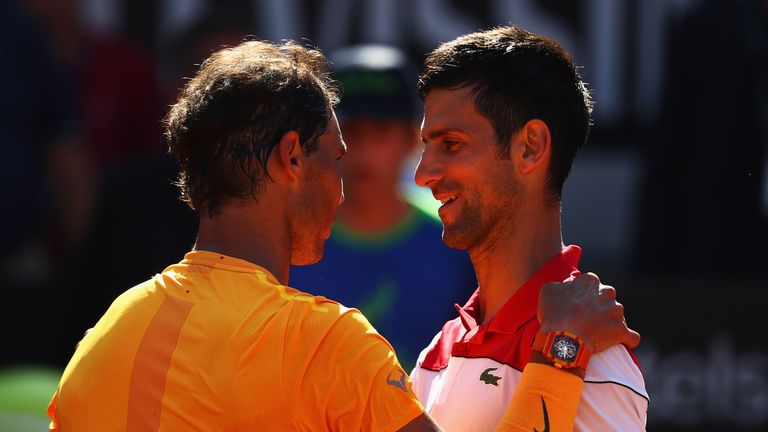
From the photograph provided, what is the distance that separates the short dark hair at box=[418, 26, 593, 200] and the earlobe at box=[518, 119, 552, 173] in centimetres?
2

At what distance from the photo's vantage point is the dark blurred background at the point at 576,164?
5.37 meters

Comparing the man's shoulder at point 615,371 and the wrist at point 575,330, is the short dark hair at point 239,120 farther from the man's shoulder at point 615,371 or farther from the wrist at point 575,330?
the man's shoulder at point 615,371

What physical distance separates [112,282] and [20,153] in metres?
1.21

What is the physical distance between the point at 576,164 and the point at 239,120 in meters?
4.85

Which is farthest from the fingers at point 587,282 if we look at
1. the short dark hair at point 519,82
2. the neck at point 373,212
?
the neck at point 373,212

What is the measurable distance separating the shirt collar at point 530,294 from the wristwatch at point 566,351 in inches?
7.7

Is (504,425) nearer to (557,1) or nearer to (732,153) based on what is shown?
(732,153)

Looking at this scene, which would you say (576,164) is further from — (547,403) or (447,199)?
(547,403)

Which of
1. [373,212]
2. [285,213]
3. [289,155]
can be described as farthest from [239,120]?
[373,212]

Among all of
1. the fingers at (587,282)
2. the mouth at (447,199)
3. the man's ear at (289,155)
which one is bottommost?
the fingers at (587,282)

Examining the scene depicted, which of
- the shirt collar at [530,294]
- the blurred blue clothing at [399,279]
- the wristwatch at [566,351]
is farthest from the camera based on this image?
the blurred blue clothing at [399,279]

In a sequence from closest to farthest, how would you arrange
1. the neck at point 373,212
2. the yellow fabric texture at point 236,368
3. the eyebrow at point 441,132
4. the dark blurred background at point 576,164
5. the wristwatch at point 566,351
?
1. the yellow fabric texture at point 236,368
2. the wristwatch at point 566,351
3. the eyebrow at point 441,132
4. the neck at point 373,212
5. the dark blurred background at point 576,164

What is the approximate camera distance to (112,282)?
5145 mm

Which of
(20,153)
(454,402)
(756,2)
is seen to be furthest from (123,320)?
(756,2)
